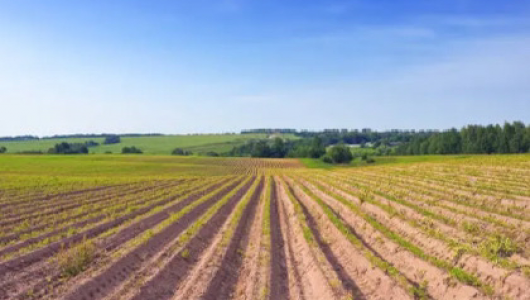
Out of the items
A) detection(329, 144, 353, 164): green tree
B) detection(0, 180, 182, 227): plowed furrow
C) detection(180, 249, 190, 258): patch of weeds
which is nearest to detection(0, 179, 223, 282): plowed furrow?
detection(180, 249, 190, 258): patch of weeds

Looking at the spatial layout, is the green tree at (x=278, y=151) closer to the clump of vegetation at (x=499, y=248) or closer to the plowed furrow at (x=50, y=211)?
the plowed furrow at (x=50, y=211)

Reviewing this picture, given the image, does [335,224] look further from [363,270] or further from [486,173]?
[486,173]

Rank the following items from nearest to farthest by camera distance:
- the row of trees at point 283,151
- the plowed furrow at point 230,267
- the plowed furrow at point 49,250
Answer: the plowed furrow at point 230,267
the plowed furrow at point 49,250
the row of trees at point 283,151

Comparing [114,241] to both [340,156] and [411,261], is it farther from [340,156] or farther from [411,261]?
[340,156]

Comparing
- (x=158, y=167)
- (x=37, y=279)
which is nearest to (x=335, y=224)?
(x=37, y=279)

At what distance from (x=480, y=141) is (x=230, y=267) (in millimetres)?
103600

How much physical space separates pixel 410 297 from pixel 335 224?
8.61 meters

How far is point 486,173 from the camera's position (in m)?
28.4

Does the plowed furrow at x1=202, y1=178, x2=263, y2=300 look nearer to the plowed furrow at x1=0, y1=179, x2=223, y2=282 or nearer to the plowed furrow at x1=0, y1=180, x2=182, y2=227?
the plowed furrow at x1=0, y1=179, x2=223, y2=282

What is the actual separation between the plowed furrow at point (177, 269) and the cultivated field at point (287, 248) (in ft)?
0.17

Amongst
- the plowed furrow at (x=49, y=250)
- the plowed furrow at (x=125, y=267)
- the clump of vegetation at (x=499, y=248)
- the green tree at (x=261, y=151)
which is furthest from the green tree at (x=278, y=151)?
the clump of vegetation at (x=499, y=248)

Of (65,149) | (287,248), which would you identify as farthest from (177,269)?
(65,149)

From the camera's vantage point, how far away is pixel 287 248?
1521cm

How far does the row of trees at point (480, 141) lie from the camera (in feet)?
303
